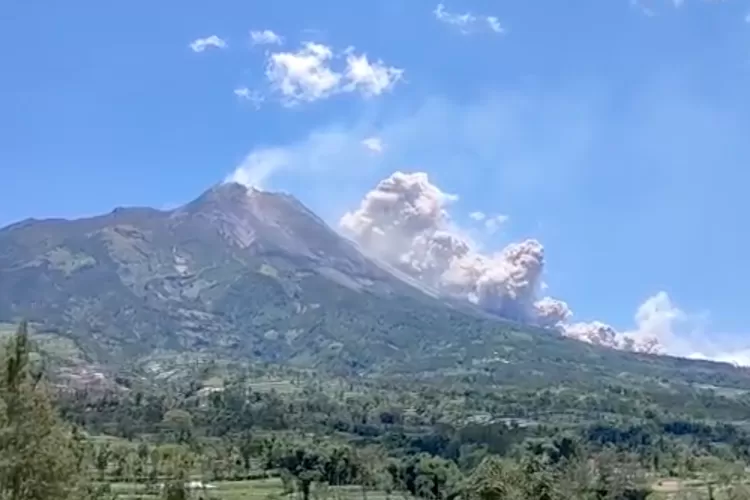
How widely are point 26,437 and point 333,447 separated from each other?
90.6 metres

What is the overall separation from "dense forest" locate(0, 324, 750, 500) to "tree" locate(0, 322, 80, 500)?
3 cm

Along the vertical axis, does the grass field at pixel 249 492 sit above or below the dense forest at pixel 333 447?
below

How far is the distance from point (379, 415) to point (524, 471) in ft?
416

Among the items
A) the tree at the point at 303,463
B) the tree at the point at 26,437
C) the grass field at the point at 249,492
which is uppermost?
the tree at the point at 26,437

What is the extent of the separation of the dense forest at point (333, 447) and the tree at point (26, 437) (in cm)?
3

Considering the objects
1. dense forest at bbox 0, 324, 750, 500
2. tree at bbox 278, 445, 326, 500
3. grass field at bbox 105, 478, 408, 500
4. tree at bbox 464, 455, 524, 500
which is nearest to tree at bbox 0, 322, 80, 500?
dense forest at bbox 0, 324, 750, 500

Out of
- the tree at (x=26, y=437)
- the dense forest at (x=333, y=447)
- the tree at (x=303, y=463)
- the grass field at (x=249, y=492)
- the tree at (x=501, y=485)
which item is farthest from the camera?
the tree at (x=303, y=463)

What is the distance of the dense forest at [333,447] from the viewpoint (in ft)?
79.5

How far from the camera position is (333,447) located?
11206cm

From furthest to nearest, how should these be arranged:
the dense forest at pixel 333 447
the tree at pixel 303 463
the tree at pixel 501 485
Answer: the tree at pixel 303 463, the tree at pixel 501 485, the dense forest at pixel 333 447

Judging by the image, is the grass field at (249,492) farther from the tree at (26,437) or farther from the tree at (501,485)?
the tree at (26,437)

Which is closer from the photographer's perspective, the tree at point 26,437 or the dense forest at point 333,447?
the tree at point 26,437

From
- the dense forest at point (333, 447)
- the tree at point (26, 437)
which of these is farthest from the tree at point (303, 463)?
the tree at point (26, 437)

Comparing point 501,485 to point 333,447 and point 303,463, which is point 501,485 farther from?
point 333,447
